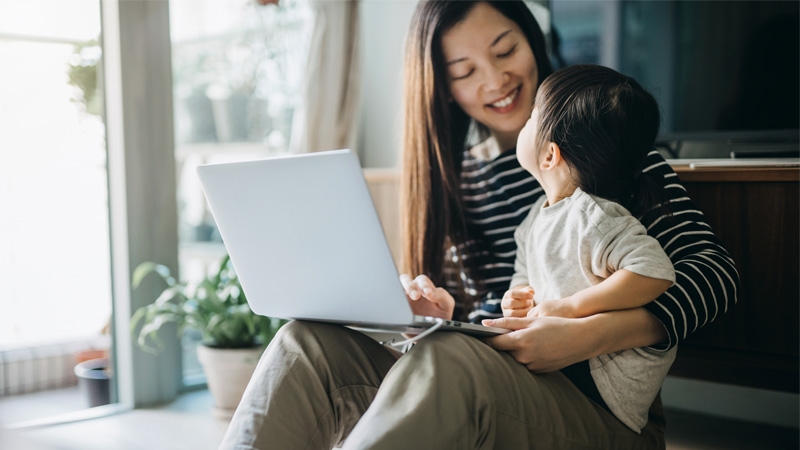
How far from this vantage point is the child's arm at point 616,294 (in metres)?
1.10

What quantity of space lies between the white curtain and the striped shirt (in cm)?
97

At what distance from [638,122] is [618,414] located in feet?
1.50

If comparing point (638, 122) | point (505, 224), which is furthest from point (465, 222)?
point (638, 122)

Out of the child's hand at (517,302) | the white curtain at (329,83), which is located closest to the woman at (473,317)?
the child's hand at (517,302)

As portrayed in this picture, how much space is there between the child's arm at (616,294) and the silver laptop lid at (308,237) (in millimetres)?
288

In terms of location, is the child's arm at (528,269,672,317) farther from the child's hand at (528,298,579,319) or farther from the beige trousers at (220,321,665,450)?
the beige trousers at (220,321,665,450)

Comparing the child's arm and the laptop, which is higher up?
the laptop

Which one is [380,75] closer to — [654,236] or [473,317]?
[473,317]

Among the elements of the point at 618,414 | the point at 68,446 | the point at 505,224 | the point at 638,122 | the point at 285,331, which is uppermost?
the point at 638,122

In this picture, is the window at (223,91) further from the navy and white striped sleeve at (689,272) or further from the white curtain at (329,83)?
the navy and white striped sleeve at (689,272)

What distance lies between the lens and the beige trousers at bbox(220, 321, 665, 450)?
955mm

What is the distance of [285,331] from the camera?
3.86ft

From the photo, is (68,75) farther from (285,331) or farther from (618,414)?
(618,414)

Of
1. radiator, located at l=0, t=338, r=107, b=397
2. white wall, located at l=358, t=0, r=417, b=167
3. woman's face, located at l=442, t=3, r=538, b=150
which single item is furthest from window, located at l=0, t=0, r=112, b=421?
woman's face, located at l=442, t=3, r=538, b=150
